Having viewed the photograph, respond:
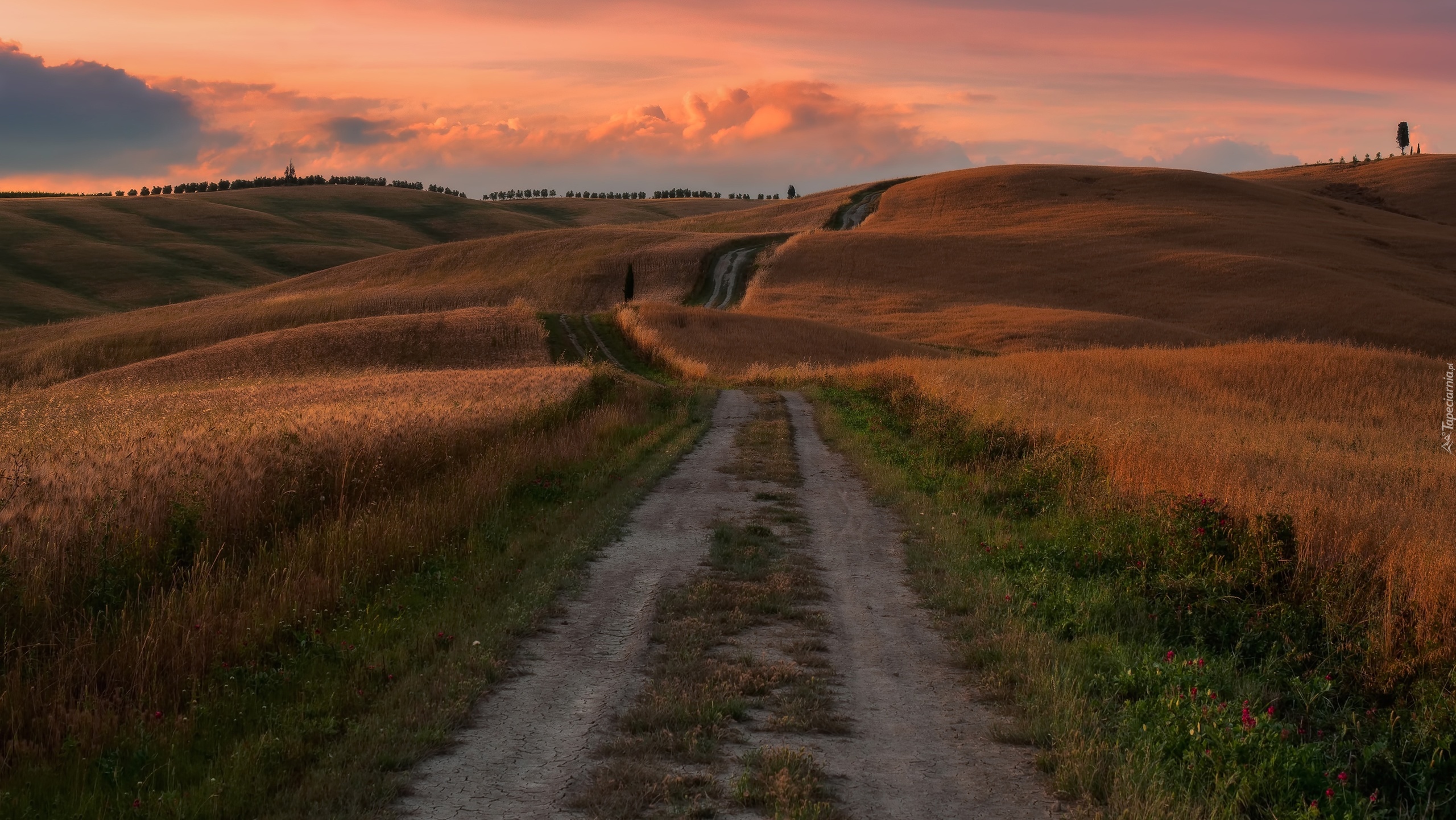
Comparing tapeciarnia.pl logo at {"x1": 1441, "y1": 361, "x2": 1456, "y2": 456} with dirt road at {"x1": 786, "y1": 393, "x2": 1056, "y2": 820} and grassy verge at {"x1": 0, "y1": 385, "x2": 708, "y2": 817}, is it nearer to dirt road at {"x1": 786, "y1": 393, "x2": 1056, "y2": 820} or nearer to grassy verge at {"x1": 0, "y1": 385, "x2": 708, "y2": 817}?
dirt road at {"x1": 786, "y1": 393, "x2": 1056, "y2": 820}

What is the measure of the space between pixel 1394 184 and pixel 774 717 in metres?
149

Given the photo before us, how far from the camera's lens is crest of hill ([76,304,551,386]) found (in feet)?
131

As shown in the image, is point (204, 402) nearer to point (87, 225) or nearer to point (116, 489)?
point (116, 489)

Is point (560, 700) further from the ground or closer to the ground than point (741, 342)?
closer to the ground

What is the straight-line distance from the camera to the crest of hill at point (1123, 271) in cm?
5650

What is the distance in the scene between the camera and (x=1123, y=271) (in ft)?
237

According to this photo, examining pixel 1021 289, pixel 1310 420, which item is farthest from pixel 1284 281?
pixel 1310 420

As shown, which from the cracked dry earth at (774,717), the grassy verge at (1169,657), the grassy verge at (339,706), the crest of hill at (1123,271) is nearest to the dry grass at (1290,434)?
the grassy verge at (1169,657)

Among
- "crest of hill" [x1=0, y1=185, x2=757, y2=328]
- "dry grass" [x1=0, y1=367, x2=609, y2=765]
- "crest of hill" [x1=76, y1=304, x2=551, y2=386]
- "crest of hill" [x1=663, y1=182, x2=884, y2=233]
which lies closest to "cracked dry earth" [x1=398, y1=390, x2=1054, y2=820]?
"dry grass" [x1=0, y1=367, x2=609, y2=765]

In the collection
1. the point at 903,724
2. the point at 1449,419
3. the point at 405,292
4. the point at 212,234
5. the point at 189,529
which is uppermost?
the point at 212,234

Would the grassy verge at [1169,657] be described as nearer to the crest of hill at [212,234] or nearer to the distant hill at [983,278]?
the distant hill at [983,278]

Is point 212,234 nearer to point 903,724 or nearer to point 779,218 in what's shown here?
point 779,218

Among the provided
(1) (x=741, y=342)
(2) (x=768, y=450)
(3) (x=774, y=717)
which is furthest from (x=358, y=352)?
(3) (x=774, y=717)

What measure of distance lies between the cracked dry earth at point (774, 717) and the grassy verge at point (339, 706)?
0.98ft
